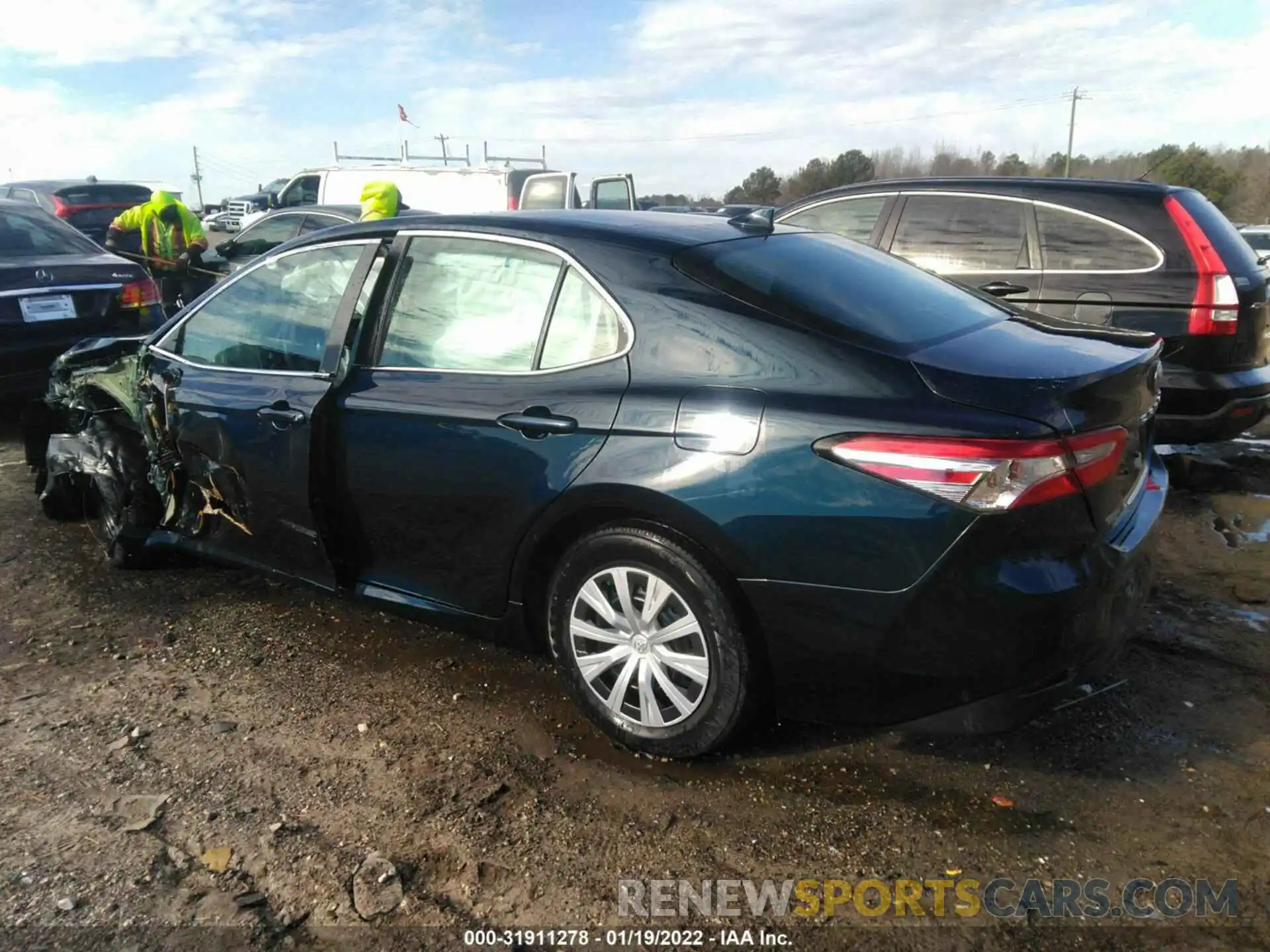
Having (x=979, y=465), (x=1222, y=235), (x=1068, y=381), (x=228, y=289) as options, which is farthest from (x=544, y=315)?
(x=1222, y=235)

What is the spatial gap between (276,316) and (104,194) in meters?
17.1

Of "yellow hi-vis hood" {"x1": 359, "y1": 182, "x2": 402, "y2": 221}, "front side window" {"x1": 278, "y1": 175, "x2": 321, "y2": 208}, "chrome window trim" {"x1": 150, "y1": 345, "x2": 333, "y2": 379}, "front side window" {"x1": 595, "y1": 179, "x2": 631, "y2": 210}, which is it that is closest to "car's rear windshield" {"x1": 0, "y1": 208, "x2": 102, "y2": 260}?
"yellow hi-vis hood" {"x1": 359, "y1": 182, "x2": 402, "y2": 221}

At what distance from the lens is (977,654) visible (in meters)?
2.47

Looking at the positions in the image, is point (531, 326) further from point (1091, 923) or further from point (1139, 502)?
point (1091, 923)

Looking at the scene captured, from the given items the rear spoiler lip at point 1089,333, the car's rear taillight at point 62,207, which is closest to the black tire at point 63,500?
the rear spoiler lip at point 1089,333

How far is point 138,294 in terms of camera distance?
23.9ft

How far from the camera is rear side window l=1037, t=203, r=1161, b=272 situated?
213 inches

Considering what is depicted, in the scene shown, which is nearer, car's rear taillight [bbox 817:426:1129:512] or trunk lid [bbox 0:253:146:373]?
car's rear taillight [bbox 817:426:1129:512]

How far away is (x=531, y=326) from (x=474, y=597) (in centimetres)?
93

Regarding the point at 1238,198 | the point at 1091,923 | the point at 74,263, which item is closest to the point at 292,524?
Result: the point at 1091,923

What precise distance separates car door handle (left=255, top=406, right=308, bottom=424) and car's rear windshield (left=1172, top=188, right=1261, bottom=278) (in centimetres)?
477

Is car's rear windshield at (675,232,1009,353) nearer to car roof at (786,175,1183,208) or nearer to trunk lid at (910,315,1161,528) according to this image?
trunk lid at (910,315,1161,528)

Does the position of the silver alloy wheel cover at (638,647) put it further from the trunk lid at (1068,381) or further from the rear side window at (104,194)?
the rear side window at (104,194)

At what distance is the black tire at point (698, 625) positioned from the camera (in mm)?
2707
